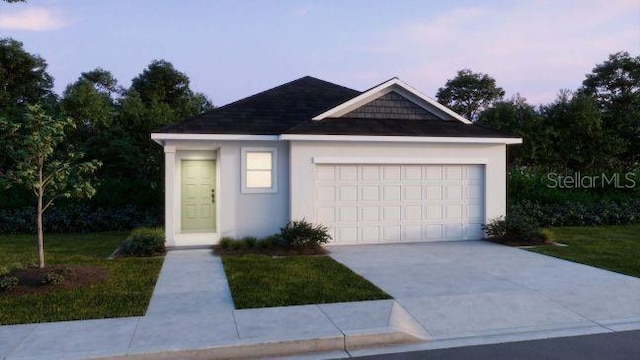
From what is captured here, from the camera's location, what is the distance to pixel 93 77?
1382 inches

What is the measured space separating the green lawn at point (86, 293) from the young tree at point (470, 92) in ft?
118

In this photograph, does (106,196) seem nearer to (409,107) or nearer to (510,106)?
(409,107)

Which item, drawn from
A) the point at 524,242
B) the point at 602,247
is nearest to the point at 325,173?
the point at 524,242

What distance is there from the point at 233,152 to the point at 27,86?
70.0 ft

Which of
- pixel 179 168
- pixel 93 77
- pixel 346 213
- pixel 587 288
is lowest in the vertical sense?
pixel 587 288

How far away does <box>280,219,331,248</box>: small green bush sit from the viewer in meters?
11.8

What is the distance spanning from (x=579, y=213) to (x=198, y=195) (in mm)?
12890

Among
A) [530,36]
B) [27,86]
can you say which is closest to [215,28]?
[530,36]

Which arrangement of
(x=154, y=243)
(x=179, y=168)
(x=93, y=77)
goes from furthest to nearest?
(x=93, y=77)
(x=179, y=168)
(x=154, y=243)

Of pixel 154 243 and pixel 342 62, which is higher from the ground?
pixel 342 62

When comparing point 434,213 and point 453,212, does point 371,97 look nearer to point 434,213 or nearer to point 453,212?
point 434,213

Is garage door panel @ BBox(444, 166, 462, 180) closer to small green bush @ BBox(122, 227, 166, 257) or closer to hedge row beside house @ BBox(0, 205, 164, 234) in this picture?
small green bush @ BBox(122, 227, 166, 257)

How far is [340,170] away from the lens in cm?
1304

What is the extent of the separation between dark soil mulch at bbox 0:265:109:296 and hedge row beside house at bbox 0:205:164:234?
6796mm
